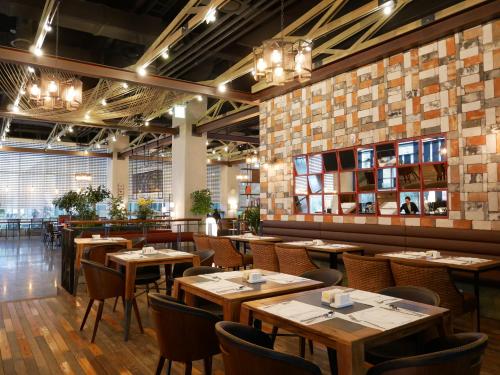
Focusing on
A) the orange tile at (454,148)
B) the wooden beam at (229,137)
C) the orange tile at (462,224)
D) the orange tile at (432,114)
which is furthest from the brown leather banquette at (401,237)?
the wooden beam at (229,137)

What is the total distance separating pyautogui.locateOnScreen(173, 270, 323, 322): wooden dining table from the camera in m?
2.42

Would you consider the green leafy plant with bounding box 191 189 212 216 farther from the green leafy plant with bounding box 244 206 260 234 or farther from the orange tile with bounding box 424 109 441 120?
the orange tile with bounding box 424 109 441 120

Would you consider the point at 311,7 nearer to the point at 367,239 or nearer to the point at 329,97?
the point at 329,97

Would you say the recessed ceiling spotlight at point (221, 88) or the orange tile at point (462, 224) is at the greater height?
the recessed ceiling spotlight at point (221, 88)

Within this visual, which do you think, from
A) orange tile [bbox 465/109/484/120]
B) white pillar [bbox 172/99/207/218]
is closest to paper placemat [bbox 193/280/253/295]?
orange tile [bbox 465/109/484/120]

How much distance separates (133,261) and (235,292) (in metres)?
1.83

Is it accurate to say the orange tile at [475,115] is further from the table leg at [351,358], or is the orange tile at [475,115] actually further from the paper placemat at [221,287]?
the table leg at [351,358]

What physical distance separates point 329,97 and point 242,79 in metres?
3.10

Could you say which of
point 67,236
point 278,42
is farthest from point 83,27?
point 278,42

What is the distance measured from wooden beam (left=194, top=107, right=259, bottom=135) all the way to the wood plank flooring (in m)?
6.02

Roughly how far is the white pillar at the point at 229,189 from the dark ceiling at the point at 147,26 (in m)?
13.2

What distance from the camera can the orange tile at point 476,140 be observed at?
4838 mm

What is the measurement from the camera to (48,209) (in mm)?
18172

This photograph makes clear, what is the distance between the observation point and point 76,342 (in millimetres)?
3811
